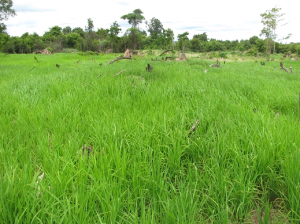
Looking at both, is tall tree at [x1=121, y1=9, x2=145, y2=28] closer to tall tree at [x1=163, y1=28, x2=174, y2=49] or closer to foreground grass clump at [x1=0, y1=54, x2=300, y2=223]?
tall tree at [x1=163, y1=28, x2=174, y2=49]

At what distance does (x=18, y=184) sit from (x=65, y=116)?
130 cm

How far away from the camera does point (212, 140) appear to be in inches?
74.0

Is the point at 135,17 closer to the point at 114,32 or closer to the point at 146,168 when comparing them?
the point at 114,32

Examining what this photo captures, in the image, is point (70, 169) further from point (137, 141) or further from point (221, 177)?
point (221, 177)

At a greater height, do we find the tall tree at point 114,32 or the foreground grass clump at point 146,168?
the tall tree at point 114,32

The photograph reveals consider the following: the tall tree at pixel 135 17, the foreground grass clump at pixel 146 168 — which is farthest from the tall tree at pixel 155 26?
the foreground grass clump at pixel 146 168

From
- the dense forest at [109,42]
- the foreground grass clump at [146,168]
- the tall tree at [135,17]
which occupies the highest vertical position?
the tall tree at [135,17]

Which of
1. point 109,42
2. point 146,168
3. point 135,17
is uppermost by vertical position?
point 135,17

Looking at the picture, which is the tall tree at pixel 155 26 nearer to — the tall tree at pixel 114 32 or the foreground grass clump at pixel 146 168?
the tall tree at pixel 114 32

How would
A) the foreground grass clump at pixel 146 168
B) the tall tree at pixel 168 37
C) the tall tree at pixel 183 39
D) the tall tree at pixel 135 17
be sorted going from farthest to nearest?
1. the tall tree at pixel 135 17
2. the tall tree at pixel 183 39
3. the tall tree at pixel 168 37
4. the foreground grass clump at pixel 146 168

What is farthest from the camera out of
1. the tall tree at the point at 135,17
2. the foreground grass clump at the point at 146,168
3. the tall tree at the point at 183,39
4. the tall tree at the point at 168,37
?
the tall tree at the point at 135,17

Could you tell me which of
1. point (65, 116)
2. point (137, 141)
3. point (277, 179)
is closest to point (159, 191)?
point (137, 141)

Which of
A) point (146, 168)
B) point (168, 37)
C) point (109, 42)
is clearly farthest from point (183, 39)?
point (146, 168)

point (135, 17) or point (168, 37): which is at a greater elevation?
point (135, 17)
